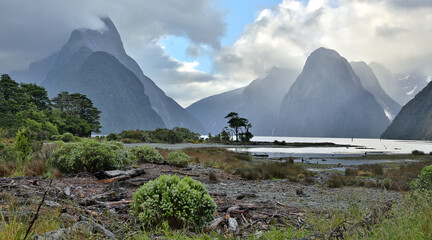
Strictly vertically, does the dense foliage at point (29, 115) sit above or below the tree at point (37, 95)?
below

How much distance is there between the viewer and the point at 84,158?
9773mm

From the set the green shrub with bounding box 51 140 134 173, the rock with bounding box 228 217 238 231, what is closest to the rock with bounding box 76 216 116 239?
the rock with bounding box 228 217 238 231

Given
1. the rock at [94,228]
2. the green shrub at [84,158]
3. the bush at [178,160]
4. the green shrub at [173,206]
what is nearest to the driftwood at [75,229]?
the rock at [94,228]

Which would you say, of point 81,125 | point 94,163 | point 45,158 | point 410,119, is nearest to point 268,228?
point 94,163

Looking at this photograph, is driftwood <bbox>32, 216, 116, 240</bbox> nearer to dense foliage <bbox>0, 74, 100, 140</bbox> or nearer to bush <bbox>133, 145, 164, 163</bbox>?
bush <bbox>133, 145, 164, 163</bbox>

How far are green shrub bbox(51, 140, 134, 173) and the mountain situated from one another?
173414 mm

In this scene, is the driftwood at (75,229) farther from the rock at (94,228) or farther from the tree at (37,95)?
the tree at (37,95)

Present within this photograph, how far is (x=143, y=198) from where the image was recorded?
4.77 m

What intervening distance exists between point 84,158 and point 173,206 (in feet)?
22.0

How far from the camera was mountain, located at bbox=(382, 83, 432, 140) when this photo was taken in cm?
14550

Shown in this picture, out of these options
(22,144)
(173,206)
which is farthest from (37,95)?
(173,206)

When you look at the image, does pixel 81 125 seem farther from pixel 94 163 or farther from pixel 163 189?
pixel 163 189

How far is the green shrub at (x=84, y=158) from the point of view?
9.73 m

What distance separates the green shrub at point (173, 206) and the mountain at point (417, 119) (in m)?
175
